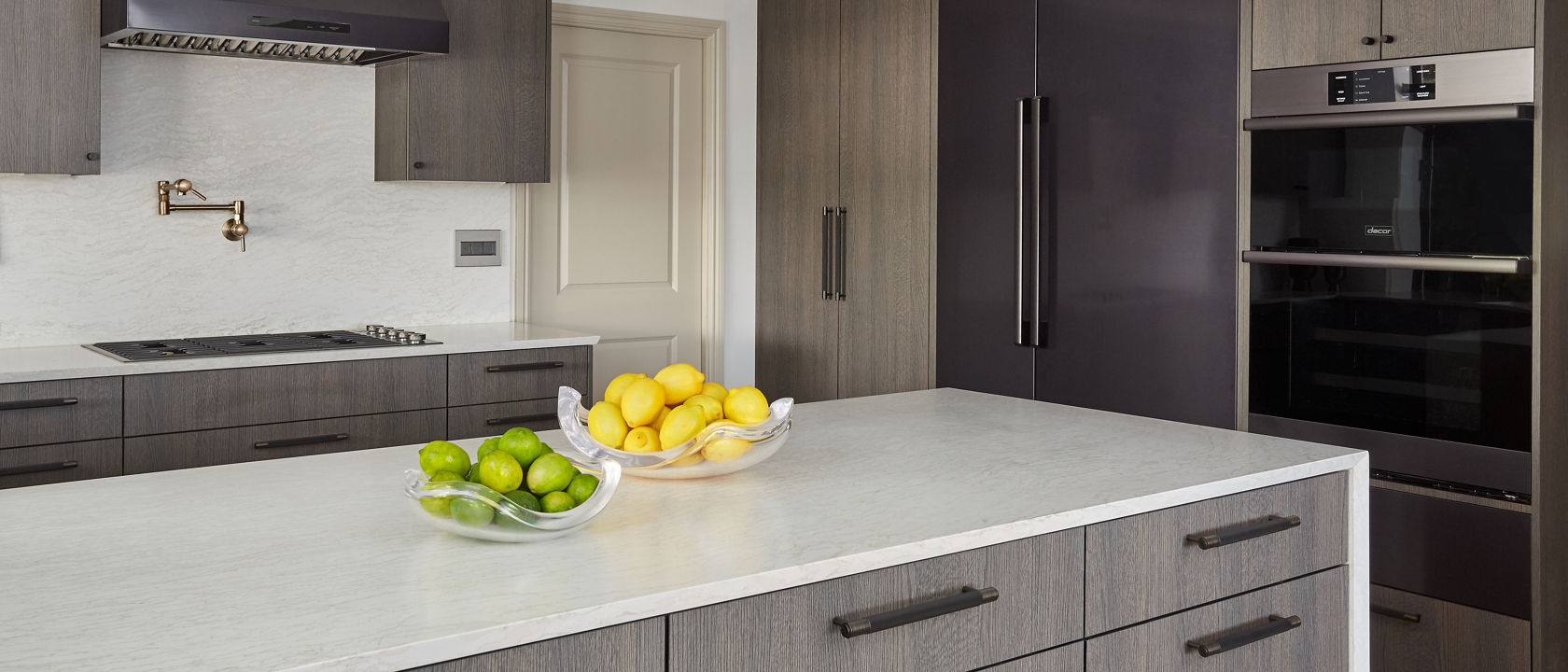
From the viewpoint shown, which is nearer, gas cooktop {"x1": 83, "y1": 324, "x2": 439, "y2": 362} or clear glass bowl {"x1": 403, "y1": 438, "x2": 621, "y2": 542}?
clear glass bowl {"x1": 403, "y1": 438, "x2": 621, "y2": 542}

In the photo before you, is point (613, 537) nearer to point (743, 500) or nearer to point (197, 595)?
point (743, 500)

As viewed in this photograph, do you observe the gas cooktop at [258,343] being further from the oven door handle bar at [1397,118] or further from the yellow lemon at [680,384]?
the oven door handle bar at [1397,118]

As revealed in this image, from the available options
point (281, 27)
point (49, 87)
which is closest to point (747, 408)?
point (281, 27)

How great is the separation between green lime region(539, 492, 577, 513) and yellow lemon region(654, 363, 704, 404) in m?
0.38

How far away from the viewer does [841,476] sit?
1688mm

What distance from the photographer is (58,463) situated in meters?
2.92

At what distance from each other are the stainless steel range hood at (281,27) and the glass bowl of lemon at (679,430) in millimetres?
2122

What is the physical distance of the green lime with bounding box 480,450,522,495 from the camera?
1312mm

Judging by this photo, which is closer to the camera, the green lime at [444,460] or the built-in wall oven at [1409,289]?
the green lime at [444,460]

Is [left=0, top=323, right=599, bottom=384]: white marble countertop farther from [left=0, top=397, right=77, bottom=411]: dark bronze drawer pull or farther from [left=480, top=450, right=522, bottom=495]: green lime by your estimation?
[left=480, top=450, right=522, bottom=495]: green lime

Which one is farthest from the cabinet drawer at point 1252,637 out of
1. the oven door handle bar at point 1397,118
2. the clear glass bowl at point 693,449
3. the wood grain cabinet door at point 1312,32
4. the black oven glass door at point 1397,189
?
the wood grain cabinet door at point 1312,32

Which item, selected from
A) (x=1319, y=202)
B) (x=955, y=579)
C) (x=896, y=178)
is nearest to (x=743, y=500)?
(x=955, y=579)

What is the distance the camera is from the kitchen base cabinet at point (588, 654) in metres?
1.07

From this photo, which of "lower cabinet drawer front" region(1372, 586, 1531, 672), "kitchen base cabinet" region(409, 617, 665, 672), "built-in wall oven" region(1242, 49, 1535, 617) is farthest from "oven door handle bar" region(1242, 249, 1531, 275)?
"kitchen base cabinet" region(409, 617, 665, 672)
